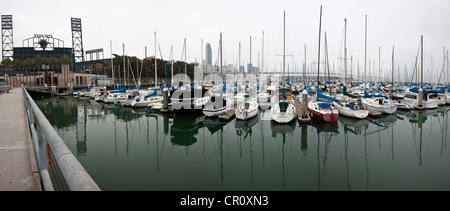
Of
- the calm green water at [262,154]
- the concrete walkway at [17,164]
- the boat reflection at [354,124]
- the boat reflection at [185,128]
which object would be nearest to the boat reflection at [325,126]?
the calm green water at [262,154]

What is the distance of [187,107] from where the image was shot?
97.9 feet

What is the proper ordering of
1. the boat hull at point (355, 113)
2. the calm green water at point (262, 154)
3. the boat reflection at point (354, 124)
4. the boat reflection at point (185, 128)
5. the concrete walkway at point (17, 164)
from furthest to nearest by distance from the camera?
the boat hull at point (355, 113) < the boat reflection at point (354, 124) < the boat reflection at point (185, 128) < the calm green water at point (262, 154) < the concrete walkway at point (17, 164)

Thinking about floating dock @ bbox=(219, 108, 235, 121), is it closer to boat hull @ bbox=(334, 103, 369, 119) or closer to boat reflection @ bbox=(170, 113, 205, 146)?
boat reflection @ bbox=(170, 113, 205, 146)

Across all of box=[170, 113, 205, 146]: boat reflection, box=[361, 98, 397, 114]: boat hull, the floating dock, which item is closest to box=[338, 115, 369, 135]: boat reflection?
box=[361, 98, 397, 114]: boat hull

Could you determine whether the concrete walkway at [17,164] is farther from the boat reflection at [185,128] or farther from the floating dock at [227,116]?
the floating dock at [227,116]

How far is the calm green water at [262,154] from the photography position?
432 inches

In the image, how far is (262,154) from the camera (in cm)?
1505

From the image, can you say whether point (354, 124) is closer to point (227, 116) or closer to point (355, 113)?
point (355, 113)

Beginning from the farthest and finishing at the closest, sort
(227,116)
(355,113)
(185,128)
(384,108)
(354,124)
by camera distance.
Answer: (384,108) < (227,116) < (355,113) < (354,124) < (185,128)

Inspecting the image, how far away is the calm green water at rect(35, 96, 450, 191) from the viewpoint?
1097cm

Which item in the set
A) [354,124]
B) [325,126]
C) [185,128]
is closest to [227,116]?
[185,128]
